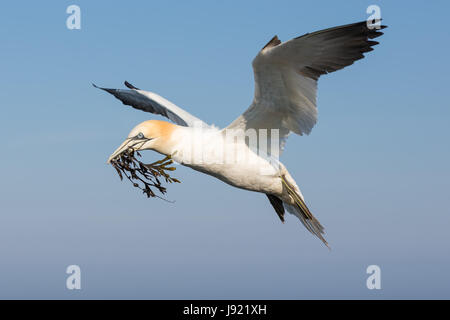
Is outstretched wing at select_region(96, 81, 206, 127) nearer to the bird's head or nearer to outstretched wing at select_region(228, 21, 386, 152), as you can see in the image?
the bird's head

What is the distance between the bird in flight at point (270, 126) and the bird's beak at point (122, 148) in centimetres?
1

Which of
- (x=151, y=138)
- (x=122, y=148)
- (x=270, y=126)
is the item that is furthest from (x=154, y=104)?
(x=270, y=126)

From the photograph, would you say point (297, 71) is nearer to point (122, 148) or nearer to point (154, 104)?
point (122, 148)

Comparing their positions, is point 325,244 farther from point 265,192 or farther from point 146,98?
point 146,98

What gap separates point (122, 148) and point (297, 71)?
2.74m

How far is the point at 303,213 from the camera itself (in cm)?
973

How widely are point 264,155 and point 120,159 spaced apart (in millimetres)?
2246

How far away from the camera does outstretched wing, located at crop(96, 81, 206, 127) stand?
33.8ft

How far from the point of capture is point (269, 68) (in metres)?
7.89

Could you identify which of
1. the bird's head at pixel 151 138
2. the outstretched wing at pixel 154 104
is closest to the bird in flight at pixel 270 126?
the bird's head at pixel 151 138

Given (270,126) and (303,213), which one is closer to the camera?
(270,126)

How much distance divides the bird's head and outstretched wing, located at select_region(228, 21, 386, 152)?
0.97 meters

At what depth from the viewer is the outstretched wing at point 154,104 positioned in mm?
10316

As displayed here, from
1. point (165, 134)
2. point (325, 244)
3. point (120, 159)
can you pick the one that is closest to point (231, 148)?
point (165, 134)
